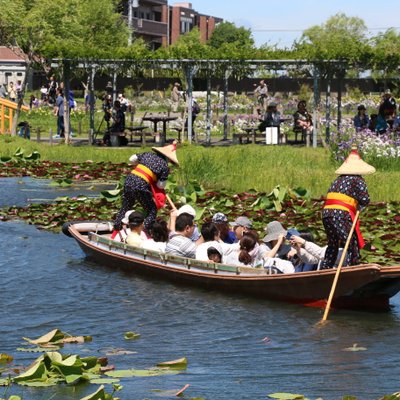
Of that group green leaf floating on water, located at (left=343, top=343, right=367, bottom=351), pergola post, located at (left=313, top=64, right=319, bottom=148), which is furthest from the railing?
green leaf floating on water, located at (left=343, top=343, right=367, bottom=351)

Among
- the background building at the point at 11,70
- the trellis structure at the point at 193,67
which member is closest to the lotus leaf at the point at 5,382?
the trellis structure at the point at 193,67

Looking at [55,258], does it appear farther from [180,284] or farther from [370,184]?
[370,184]

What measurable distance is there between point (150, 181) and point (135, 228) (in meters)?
0.88

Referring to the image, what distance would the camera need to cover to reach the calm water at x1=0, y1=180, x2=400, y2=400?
11305 millimetres

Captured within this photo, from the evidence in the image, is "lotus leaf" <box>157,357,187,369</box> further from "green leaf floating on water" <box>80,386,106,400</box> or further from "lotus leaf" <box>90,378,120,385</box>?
"green leaf floating on water" <box>80,386,106,400</box>

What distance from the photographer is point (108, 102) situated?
4197cm

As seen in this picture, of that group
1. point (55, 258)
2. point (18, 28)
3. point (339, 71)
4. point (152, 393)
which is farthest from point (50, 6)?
point (152, 393)

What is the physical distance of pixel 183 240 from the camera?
16.5 m

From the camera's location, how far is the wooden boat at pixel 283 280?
14367 mm

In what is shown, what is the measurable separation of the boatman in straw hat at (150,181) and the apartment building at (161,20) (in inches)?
3353

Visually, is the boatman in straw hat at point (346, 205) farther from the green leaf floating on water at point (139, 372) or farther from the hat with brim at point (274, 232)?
the green leaf floating on water at point (139, 372)

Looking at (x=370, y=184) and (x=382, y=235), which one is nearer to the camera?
(x=382, y=235)

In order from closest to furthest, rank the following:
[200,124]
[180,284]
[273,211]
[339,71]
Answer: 1. [180,284]
2. [273,211]
3. [339,71]
4. [200,124]

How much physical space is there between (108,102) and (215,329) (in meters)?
28.5
